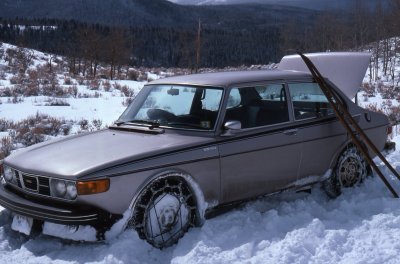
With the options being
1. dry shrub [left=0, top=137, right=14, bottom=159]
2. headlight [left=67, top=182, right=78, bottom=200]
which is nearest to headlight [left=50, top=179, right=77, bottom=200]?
headlight [left=67, top=182, right=78, bottom=200]

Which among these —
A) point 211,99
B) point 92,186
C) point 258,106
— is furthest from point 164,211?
point 258,106

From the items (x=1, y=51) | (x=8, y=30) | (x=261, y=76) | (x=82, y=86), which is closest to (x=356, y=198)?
(x=261, y=76)

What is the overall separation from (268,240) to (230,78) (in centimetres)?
175

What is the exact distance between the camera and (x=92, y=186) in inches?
153

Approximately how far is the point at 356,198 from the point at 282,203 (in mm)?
862

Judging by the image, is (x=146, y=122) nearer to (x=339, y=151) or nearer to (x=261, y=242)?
(x=261, y=242)

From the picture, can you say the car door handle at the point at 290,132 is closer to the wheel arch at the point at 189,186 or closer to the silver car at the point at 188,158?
the silver car at the point at 188,158

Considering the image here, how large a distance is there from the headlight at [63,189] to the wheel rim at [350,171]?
3213 millimetres

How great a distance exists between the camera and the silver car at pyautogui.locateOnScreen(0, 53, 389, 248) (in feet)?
13.2

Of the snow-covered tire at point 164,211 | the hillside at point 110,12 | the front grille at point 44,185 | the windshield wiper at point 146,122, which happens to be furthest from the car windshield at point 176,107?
the hillside at point 110,12

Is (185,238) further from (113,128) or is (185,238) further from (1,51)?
(1,51)

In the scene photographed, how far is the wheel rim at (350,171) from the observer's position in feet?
19.1

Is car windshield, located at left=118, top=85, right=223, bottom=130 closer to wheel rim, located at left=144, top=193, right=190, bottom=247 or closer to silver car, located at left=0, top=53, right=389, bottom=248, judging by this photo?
silver car, located at left=0, top=53, right=389, bottom=248

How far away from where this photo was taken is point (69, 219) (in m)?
3.88
